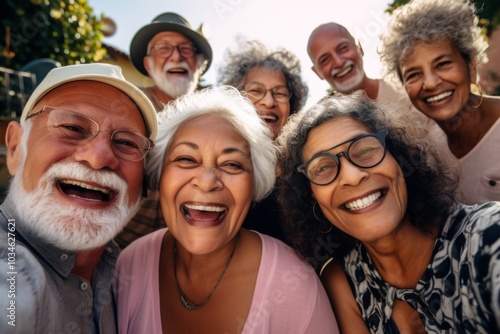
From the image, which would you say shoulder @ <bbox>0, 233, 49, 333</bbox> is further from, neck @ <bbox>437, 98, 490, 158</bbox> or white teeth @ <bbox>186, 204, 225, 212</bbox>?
neck @ <bbox>437, 98, 490, 158</bbox>

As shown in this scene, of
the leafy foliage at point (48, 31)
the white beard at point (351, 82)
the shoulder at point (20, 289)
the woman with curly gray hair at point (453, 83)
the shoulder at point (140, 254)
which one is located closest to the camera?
the shoulder at point (20, 289)

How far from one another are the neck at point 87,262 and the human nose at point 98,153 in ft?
1.66

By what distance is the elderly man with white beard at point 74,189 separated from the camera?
1.54 metres

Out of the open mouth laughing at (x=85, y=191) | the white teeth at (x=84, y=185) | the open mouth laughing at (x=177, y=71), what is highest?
the open mouth laughing at (x=177, y=71)

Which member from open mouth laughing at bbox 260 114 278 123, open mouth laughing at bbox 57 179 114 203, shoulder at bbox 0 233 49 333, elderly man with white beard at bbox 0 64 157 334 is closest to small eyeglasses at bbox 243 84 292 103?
open mouth laughing at bbox 260 114 278 123

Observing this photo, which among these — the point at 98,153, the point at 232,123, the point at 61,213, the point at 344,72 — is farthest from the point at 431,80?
the point at 61,213

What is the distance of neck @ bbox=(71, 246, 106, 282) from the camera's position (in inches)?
69.9

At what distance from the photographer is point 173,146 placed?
7.27 feet

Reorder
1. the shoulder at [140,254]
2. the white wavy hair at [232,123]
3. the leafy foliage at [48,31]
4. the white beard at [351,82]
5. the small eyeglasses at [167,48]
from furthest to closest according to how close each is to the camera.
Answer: the leafy foliage at [48,31], the small eyeglasses at [167,48], the white beard at [351,82], the white wavy hair at [232,123], the shoulder at [140,254]

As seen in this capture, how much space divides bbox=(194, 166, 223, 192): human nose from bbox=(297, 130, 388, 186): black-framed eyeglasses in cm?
65

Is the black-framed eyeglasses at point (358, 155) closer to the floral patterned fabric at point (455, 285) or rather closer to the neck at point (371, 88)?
the floral patterned fabric at point (455, 285)

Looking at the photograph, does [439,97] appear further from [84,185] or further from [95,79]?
[84,185]

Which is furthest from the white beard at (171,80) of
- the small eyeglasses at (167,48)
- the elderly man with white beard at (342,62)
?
the elderly man with white beard at (342,62)

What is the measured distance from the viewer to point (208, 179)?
2.04m
